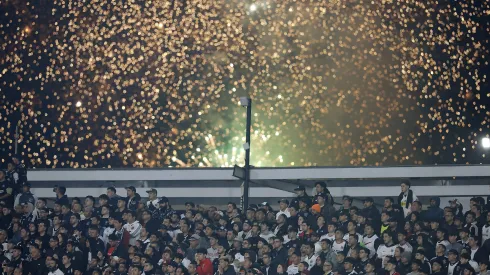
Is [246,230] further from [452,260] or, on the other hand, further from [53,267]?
[452,260]

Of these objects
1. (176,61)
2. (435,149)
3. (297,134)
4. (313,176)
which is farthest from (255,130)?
(313,176)

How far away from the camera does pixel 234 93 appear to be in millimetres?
43844

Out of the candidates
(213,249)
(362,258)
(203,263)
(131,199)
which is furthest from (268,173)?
(362,258)

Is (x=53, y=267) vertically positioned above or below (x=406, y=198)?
below

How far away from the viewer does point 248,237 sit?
17.9 m

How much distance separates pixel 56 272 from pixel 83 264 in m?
0.54

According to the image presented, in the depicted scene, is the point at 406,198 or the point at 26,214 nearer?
the point at 406,198

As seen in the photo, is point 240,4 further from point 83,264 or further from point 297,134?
point 83,264

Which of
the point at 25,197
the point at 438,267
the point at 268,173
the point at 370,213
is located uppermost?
the point at 268,173

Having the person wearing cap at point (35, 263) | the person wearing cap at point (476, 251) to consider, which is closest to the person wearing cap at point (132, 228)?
the person wearing cap at point (35, 263)

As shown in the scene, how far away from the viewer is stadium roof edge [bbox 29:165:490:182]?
19.5m

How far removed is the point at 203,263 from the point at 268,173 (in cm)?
369

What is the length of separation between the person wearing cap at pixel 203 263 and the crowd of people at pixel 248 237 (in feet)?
0.06

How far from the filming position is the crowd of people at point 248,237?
16.0m
